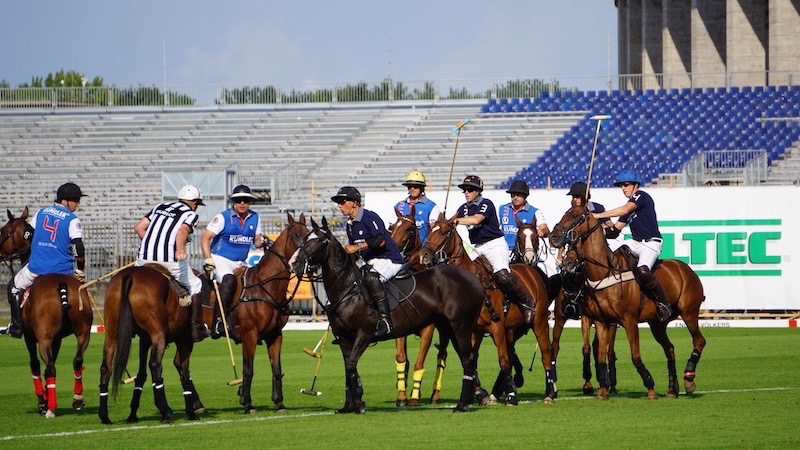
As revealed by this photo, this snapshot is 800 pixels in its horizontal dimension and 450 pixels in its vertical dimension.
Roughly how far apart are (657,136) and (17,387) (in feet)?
106

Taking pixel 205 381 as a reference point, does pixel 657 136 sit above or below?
above

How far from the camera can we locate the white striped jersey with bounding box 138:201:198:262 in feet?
52.7

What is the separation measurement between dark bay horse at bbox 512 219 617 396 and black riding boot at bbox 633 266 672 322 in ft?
2.15

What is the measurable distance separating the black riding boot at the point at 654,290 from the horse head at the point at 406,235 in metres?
2.91

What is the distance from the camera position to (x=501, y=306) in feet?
57.5

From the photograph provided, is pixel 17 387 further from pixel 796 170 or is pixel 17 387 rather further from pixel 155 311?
pixel 796 170

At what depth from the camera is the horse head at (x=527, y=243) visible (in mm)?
19308

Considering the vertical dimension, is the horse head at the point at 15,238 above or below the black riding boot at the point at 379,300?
above

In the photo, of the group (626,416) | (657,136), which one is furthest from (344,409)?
(657,136)

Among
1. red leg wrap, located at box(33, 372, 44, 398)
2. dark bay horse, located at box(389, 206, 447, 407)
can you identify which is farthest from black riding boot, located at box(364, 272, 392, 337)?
red leg wrap, located at box(33, 372, 44, 398)

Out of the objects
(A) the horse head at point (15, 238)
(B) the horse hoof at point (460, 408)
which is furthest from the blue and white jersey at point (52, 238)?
(B) the horse hoof at point (460, 408)

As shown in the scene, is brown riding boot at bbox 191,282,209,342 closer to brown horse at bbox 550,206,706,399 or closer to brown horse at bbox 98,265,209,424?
brown horse at bbox 98,265,209,424

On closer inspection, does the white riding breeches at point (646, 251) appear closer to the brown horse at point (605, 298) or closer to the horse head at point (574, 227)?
the brown horse at point (605, 298)

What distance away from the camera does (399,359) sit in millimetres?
Result: 17891
